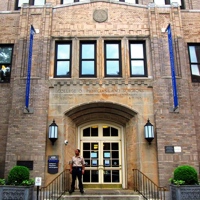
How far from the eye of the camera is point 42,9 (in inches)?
510

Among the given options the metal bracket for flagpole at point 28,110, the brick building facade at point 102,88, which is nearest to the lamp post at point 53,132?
the brick building facade at point 102,88

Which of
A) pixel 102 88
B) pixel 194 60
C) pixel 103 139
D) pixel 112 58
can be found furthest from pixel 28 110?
pixel 194 60

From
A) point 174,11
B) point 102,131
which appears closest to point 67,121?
point 102,131

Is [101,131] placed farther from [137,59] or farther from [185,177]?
[185,177]

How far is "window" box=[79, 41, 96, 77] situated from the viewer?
12305 millimetres

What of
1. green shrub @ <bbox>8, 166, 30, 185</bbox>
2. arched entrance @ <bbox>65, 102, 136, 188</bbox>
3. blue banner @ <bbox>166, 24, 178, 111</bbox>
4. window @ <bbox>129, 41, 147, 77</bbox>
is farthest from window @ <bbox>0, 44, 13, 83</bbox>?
blue banner @ <bbox>166, 24, 178, 111</bbox>

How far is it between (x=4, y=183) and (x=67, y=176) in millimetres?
2565

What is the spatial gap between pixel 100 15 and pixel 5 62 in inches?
192

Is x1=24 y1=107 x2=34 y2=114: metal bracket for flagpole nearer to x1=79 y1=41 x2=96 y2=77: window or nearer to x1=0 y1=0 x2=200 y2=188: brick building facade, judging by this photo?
x1=0 y1=0 x2=200 y2=188: brick building facade

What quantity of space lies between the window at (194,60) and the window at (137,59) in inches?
88.7

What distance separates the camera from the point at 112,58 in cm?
1257

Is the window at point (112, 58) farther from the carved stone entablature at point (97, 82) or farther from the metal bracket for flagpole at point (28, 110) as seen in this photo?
the metal bracket for flagpole at point (28, 110)

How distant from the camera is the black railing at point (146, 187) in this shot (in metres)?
10.1

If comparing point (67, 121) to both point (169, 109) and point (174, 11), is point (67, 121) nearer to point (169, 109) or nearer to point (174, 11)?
point (169, 109)
